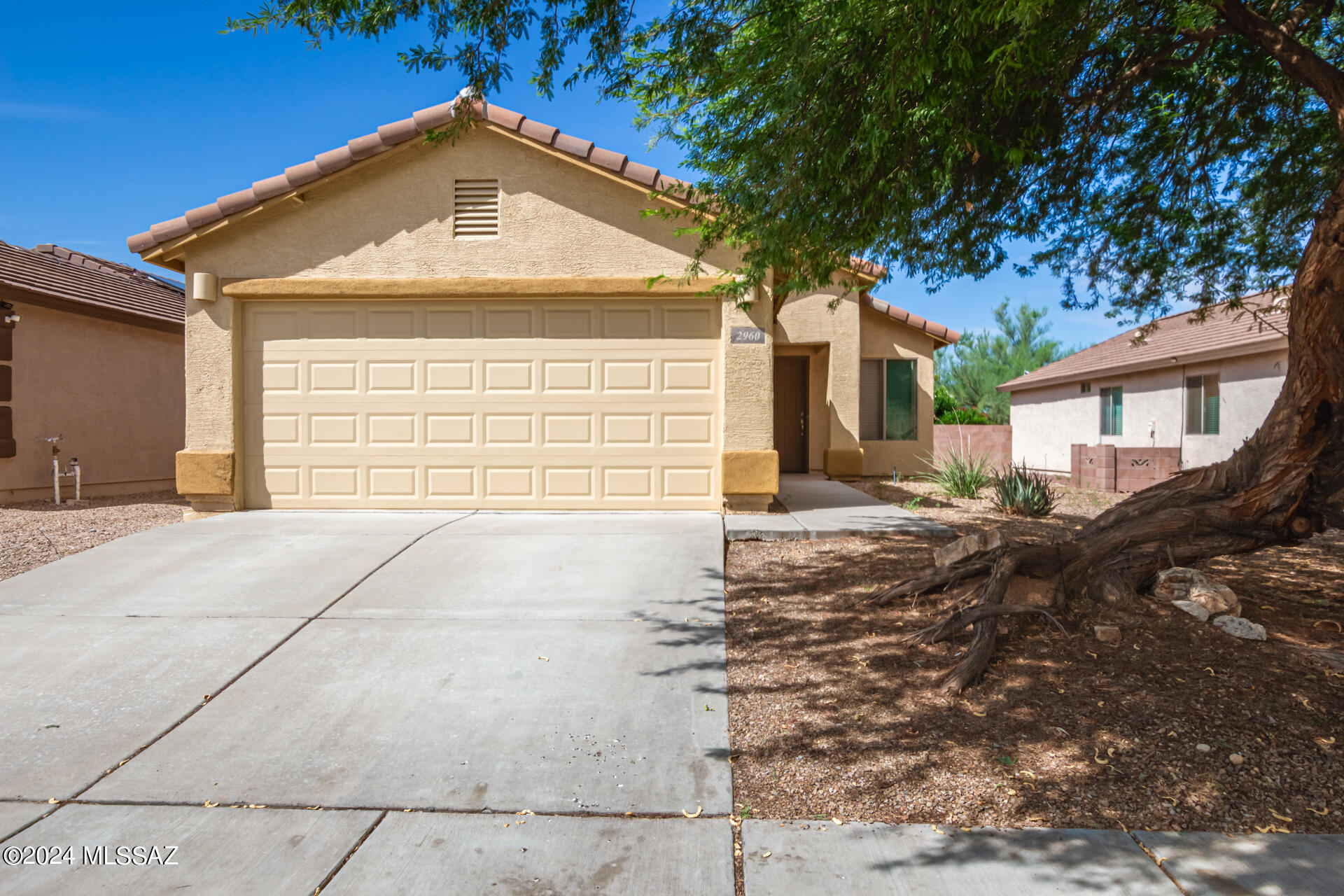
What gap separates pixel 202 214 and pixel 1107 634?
977cm

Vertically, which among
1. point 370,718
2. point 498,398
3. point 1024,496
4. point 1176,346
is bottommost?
point 370,718

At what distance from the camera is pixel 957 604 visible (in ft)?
17.9

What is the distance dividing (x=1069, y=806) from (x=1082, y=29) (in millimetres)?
4857

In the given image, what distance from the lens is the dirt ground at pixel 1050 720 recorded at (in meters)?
3.32

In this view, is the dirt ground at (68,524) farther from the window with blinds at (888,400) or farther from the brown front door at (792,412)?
the window with blinds at (888,400)

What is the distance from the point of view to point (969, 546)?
579cm

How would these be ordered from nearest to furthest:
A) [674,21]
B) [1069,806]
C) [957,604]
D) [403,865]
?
[403,865]
[1069,806]
[957,604]
[674,21]

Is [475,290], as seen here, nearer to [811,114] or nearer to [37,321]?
[811,114]

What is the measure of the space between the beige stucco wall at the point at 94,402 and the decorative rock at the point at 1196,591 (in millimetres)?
14372

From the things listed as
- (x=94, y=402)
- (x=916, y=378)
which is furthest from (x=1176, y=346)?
(x=94, y=402)

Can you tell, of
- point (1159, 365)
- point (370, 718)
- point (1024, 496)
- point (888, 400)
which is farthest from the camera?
point (1159, 365)

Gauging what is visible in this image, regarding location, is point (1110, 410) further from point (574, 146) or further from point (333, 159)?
point (333, 159)

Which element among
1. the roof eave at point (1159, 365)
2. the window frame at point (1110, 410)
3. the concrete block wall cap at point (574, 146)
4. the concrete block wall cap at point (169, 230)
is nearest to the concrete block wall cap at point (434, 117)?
the concrete block wall cap at point (574, 146)

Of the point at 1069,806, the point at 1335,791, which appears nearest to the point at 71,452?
the point at 1069,806
